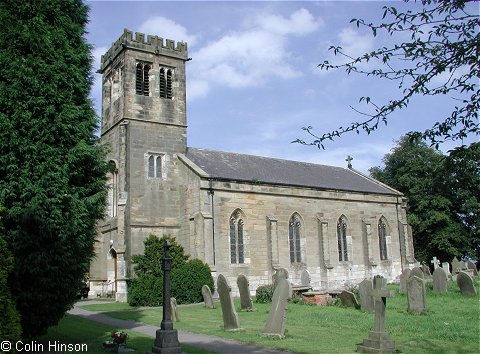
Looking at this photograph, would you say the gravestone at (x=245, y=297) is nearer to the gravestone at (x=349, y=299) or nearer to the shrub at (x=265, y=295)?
the shrub at (x=265, y=295)

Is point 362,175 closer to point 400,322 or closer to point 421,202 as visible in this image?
point 421,202

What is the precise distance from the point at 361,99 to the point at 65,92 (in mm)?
8844

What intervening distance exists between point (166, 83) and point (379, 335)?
24626mm

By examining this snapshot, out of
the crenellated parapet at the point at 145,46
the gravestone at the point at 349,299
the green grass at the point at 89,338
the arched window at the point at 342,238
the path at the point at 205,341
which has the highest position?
the crenellated parapet at the point at 145,46

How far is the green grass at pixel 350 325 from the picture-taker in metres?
11.3

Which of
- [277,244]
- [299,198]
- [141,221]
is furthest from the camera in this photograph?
[299,198]

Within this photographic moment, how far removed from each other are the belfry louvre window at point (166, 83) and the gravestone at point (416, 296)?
20578mm

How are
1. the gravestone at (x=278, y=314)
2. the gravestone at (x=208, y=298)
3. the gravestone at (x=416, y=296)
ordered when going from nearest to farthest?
the gravestone at (x=278, y=314), the gravestone at (x=416, y=296), the gravestone at (x=208, y=298)

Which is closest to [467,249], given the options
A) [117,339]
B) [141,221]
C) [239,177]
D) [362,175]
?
[362,175]

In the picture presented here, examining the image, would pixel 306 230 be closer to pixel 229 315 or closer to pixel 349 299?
pixel 349 299

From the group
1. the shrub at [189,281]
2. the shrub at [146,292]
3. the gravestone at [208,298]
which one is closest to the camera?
the gravestone at [208,298]

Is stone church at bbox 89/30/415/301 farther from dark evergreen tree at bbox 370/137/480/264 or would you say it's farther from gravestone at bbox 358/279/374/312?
dark evergreen tree at bbox 370/137/480/264

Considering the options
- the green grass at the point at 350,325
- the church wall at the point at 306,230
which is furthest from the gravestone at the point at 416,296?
the church wall at the point at 306,230

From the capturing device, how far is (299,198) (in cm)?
3216
